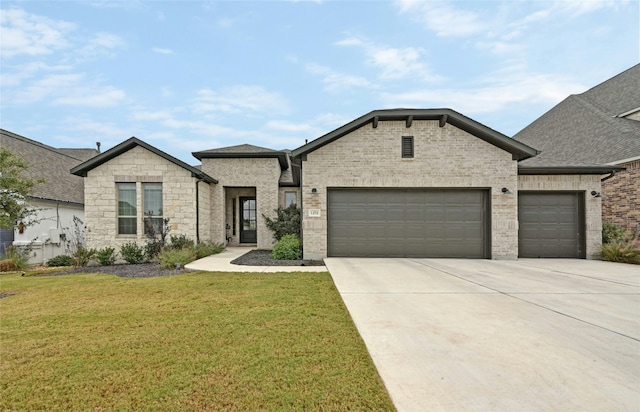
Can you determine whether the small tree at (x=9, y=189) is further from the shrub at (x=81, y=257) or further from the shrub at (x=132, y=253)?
the shrub at (x=132, y=253)

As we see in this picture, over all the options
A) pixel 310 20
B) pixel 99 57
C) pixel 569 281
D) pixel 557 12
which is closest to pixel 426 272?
pixel 569 281

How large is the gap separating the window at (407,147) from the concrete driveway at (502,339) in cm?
501

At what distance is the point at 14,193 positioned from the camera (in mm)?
9203

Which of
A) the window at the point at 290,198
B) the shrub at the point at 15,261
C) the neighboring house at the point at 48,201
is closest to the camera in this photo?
the shrub at the point at 15,261

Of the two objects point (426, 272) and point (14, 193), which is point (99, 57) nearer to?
point (14, 193)

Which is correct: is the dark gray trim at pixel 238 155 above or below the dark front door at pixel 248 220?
above

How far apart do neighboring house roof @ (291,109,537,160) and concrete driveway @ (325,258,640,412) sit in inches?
193

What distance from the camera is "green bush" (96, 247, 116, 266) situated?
10.4 m

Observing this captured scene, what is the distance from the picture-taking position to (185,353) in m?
3.15

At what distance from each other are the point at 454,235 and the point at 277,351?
9.24 metres

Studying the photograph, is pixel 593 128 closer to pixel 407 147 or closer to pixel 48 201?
pixel 407 147

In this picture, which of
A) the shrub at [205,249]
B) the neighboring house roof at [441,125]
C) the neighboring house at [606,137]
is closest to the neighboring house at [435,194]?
the neighboring house roof at [441,125]

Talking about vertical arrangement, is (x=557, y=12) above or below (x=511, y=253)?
above

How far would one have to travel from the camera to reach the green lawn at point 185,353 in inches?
93.4
